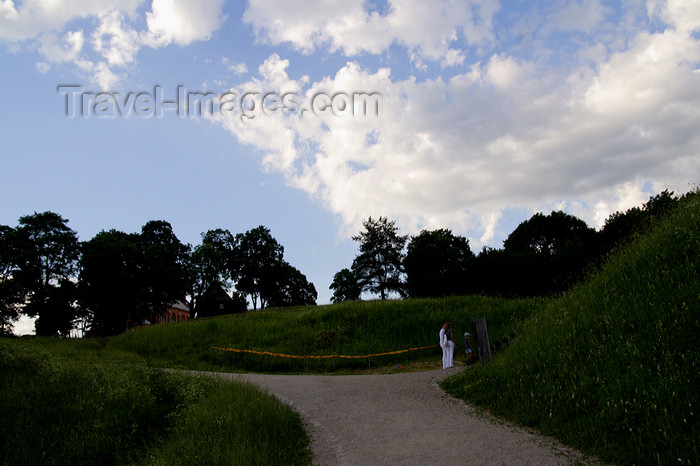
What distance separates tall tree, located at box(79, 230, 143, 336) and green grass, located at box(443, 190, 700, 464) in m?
44.9

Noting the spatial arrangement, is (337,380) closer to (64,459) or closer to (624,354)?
(64,459)

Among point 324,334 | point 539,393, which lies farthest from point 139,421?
point 324,334

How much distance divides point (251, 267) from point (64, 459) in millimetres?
66220

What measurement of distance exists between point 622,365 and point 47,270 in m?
56.5

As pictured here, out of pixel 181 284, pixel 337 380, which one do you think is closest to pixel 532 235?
pixel 181 284

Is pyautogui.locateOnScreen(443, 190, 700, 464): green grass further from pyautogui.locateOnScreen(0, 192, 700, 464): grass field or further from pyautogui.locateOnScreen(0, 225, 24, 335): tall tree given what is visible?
pyautogui.locateOnScreen(0, 225, 24, 335): tall tree

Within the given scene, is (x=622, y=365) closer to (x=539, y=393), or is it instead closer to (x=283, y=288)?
(x=539, y=393)

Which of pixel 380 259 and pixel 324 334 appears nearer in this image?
pixel 324 334

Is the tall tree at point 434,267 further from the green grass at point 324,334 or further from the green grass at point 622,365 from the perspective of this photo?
Answer: the green grass at point 622,365

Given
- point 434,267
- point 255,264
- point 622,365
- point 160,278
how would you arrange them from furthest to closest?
point 255,264
point 434,267
point 160,278
point 622,365

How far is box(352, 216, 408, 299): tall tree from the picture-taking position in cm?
6412

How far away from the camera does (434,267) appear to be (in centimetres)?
5953

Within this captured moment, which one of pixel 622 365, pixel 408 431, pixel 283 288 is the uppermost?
pixel 283 288

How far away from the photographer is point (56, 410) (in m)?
9.98
